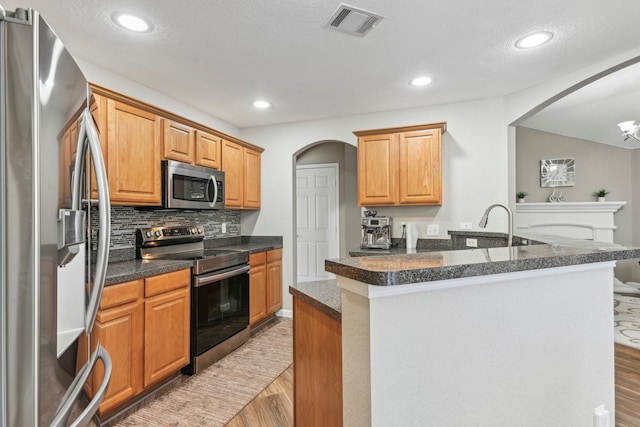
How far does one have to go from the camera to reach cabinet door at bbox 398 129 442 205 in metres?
3.39

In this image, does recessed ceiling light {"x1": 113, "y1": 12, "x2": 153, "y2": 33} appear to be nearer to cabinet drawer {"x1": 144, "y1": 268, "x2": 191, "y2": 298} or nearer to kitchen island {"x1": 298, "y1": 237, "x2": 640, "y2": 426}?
cabinet drawer {"x1": 144, "y1": 268, "x2": 191, "y2": 298}

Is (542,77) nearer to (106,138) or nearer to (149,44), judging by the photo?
(149,44)

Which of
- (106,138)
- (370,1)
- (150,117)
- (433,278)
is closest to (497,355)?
(433,278)

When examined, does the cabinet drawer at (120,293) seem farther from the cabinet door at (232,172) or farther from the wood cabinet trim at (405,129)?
the wood cabinet trim at (405,129)

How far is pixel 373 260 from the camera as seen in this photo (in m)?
1.12

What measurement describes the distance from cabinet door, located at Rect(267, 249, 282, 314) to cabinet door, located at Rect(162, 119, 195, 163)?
1.50 m

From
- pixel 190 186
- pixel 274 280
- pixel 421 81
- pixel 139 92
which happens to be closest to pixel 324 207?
pixel 274 280

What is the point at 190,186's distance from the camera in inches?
120

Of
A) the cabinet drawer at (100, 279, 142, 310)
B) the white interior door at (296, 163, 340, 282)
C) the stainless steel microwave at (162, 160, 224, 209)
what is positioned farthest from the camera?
the white interior door at (296, 163, 340, 282)

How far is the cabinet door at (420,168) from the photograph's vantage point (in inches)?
133

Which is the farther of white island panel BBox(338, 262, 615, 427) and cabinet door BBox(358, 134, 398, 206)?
cabinet door BBox(358, 134, 398, 206)

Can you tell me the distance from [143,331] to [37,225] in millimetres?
1827

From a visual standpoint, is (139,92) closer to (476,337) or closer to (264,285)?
(264,285)

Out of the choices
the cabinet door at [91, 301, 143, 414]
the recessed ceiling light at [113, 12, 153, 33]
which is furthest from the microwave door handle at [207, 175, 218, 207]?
the recessed ceiling light at [113, 12, 153, 33]
